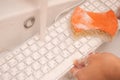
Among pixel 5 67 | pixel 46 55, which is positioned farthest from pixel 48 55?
pixel 5 67

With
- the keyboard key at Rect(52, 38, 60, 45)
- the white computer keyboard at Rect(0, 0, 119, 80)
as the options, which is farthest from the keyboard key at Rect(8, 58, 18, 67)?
the keyboard key at Rect(52, 38, 60, 45)

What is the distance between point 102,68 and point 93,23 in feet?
0.71

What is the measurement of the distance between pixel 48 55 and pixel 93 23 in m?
0.15

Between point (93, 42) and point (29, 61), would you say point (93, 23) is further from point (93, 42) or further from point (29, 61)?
point (29, 61)

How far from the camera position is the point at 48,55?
0.64 metres

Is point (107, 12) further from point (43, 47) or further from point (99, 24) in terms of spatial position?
point (43, 47)

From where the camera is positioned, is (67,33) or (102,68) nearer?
(102,68)

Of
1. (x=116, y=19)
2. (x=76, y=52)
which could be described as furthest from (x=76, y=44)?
(x=116, y=19)

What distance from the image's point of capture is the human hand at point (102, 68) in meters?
0.47

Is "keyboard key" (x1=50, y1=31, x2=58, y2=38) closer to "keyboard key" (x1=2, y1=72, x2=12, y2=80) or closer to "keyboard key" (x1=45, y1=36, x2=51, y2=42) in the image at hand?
"keyboard key" (x1=45, y1=36, x2=51, y2=42)

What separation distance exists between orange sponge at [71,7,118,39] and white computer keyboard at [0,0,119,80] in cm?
2

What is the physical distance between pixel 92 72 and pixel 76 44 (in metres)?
0.16

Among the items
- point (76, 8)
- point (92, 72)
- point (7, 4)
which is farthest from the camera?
point (76, 8)

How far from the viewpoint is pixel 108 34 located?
26.7 inches
